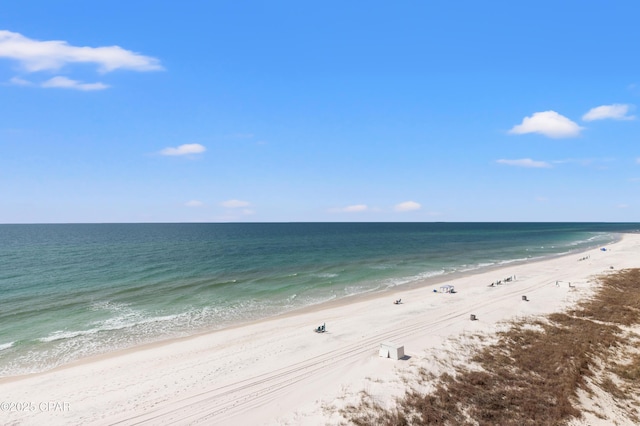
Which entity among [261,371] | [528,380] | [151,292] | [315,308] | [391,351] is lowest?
[315,308]

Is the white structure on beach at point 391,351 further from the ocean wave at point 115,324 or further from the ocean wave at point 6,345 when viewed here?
the ocean wave at point 6,345

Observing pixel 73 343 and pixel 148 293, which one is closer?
pixel 73 343

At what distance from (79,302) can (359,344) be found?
33159mm

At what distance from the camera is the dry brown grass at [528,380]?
1458 centimetres

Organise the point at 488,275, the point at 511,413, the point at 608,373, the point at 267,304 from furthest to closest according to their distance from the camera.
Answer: the point at 488,275
the point at 267,304
the point at 608,373
the point at 511,413

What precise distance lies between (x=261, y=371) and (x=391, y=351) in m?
8.23

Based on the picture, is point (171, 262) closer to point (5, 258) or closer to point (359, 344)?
point (5, 258)

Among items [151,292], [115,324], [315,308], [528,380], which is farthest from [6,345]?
[528,380]

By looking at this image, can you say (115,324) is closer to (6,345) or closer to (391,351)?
(6,345)

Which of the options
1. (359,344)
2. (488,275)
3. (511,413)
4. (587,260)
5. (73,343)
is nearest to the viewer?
(511,413)

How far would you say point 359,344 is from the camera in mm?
23609

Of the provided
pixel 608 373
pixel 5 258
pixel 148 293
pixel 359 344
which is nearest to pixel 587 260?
pixel 608 373

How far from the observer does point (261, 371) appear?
19844 mm

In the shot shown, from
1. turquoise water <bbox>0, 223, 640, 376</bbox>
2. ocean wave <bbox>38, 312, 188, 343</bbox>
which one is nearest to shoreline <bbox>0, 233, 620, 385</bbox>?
turquoise water <bbox>0, 223, 640, 376</bbox>
